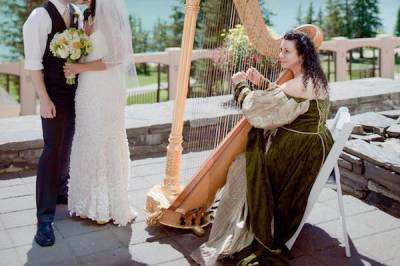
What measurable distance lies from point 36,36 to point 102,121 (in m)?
0.65

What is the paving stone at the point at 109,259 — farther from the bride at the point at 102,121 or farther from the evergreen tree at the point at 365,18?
the evergreen tree at the point at 365,18

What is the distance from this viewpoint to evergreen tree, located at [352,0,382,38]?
95.7 feet

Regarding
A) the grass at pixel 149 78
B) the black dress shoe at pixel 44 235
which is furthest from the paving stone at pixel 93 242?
the grass at pixel 149 78

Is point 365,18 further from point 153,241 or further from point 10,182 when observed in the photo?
point 153,241

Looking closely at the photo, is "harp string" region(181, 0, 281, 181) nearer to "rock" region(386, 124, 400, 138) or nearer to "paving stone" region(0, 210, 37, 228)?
"paving stone" region(0, 210, 37, 228)

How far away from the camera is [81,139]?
10.9ft

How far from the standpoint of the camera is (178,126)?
332 cm

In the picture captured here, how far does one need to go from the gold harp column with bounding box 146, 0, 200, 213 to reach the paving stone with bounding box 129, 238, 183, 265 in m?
0.26

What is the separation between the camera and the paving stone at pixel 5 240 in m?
3.15

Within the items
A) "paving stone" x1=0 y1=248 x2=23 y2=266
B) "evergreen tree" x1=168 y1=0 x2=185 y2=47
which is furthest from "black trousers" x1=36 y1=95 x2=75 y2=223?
"evergreen tree" x1=168 y1=0 x2=185 y2=47

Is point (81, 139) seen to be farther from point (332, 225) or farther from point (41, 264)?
point (332, 225)

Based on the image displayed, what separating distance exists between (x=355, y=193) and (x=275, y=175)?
4.16 feet

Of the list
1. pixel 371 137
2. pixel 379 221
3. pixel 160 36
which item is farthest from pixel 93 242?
pixel 160 36

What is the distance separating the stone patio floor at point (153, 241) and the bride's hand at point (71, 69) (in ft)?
3.33
